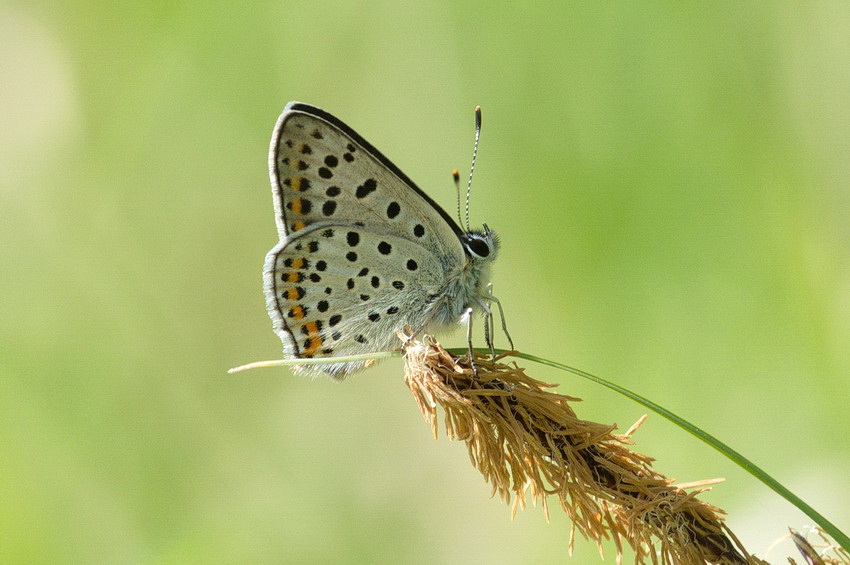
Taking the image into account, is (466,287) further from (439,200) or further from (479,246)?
(439,200)

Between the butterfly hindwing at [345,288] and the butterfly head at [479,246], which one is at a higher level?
the butterfly head at [479,246]

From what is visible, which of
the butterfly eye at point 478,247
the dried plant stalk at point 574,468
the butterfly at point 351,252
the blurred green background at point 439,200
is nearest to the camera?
the dried plant stalk at point 574,468

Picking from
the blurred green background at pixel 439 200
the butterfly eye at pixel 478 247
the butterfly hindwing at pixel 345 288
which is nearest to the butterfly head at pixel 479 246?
the butterfly eye at pixel 478 247

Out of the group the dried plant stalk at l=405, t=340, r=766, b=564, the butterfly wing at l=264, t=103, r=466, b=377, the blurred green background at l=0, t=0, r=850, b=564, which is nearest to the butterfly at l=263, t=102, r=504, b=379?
the butterfly wing at l=264, t=103, r=466, b=377

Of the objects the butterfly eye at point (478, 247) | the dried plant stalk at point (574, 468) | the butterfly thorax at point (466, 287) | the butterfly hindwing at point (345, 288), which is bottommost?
the dried plant stalk at point (574, 468)

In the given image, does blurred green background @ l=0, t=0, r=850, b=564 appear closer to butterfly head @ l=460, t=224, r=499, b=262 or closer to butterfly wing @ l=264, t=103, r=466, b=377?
butterfly head @ l=460, t=224, r=499, b=262

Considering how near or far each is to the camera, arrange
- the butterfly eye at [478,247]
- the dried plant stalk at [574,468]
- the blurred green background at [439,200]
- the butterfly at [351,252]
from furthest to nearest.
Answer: the blurred green background at [439,200]
the butterfly eye at [478,247]
the butterfly at [351,252]
the dried plant stalk at [574,468]

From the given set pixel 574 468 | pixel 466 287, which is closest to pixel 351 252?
pixel 466 287

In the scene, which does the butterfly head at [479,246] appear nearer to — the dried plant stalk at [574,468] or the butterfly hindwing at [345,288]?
the butterfly hindwing at [345,288]
